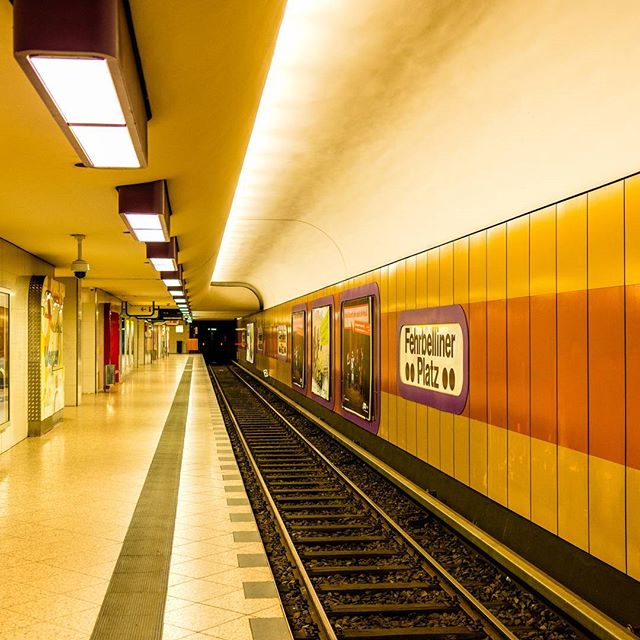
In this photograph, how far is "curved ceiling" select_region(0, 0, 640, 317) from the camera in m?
3.48

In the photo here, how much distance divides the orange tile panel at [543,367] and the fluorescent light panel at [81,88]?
126 inches

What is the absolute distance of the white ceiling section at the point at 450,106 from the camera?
375 centimetres

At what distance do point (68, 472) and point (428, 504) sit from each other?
4.71m

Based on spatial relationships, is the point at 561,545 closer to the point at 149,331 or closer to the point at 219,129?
the point at 219,129

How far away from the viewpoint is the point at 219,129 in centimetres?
460

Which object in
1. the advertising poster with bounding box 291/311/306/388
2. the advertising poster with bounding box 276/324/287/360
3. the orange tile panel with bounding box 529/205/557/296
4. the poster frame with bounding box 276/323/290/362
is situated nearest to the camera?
the orange tile panel with bounding box 529/205/557/296

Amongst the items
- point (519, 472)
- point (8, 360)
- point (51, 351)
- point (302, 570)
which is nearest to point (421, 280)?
point (519, 472)

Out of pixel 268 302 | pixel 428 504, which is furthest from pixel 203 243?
pixel 268 302

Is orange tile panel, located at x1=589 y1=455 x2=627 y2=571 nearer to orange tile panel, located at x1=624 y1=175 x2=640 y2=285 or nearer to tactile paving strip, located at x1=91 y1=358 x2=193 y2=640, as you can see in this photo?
orange tile panel, located at x1=624 y1=175 x2=640 y2=285

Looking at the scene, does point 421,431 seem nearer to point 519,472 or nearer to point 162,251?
point 519,472

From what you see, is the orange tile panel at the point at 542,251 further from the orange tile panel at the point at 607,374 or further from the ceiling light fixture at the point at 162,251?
the ceiling light fixture at the point at 162,251

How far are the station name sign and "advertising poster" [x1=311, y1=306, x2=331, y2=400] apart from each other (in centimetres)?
441

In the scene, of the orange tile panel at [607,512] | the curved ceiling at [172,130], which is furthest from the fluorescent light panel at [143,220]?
the orange tile panel at [607,512]

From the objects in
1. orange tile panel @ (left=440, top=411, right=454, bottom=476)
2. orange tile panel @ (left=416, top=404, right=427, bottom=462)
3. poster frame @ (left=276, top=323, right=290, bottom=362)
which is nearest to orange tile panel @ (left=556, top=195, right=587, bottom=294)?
orange tile panel @ (left=440, top=411, right=454, bottom=476)
